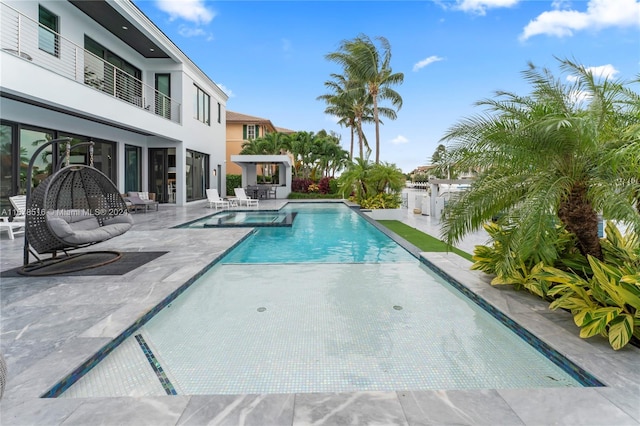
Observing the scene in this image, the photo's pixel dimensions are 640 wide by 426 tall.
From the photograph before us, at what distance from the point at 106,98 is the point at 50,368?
10975 mm

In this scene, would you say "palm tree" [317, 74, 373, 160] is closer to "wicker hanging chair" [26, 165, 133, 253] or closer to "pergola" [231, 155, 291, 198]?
"pergola" [231, 155, 291, 198]

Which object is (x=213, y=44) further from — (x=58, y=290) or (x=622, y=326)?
(x=622, y=326)

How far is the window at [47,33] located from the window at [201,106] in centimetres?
854

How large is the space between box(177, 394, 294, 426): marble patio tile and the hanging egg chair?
4503mm

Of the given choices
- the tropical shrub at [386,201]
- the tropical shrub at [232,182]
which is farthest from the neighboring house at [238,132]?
the tropical shrub at [386,201]

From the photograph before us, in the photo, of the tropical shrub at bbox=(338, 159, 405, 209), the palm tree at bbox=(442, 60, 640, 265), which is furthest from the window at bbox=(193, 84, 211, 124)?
the palm tree at bbox=(442, 60, 640, 265)

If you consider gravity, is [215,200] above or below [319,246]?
above

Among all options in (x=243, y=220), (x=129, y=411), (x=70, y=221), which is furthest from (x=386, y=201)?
(x=129, y=411)

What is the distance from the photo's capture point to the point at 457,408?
7.79 feet

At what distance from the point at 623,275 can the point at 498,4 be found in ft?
41.8

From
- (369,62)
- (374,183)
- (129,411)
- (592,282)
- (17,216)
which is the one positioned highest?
(369,62)

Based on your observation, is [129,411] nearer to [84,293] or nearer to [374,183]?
[84,293]

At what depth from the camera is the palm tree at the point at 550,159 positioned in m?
3.88

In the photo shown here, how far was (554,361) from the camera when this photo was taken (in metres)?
3.20
